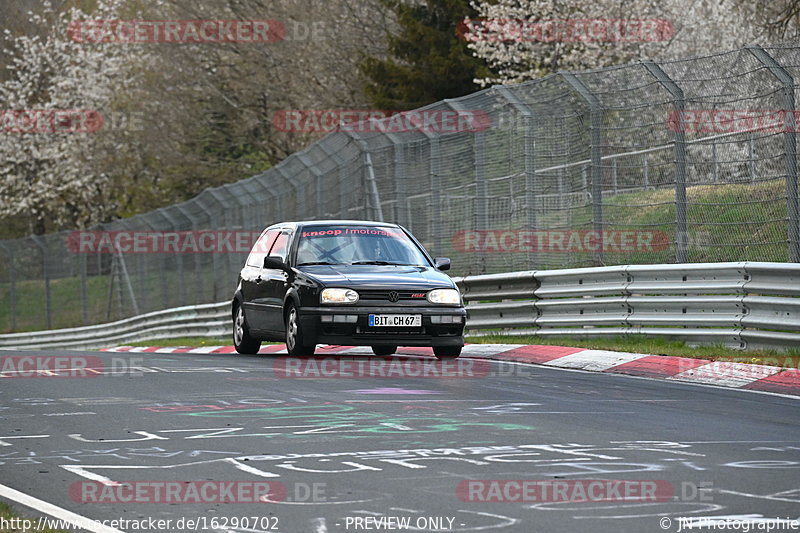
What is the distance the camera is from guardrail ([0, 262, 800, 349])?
44.2ft

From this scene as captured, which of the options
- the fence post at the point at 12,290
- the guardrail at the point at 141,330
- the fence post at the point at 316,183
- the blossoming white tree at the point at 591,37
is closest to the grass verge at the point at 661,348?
the fence post at the point at 316,183

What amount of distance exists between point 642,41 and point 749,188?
23.9 meters

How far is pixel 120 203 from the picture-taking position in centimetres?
5819

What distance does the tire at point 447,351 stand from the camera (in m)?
15.1

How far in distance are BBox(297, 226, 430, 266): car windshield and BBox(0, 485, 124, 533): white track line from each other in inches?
351

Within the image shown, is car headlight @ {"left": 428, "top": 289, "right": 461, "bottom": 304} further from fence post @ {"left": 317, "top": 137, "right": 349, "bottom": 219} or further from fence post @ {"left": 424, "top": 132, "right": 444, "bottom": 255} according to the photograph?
fence post @ {"left": 317, "top": 137, "right": 349, "bottom": 219}

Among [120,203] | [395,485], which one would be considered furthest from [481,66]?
[395,485]

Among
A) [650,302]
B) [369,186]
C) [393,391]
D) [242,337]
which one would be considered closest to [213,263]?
[369,186]

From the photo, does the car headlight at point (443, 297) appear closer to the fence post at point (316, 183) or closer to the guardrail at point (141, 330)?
the fence post at point (316, 183)

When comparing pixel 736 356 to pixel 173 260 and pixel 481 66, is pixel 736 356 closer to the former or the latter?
pixel 173 260

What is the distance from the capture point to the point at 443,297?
1472 centimetres

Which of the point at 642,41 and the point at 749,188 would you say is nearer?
the point at 749,188

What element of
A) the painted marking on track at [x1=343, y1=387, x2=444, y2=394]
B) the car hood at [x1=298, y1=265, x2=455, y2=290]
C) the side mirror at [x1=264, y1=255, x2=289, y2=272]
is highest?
the side mirror at [x1=264, y1=255, x2=289, y2=272]

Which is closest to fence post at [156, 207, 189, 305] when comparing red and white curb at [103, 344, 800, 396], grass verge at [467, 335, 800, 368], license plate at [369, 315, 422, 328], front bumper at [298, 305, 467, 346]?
grass verge at [467, 335, 800, 368]
